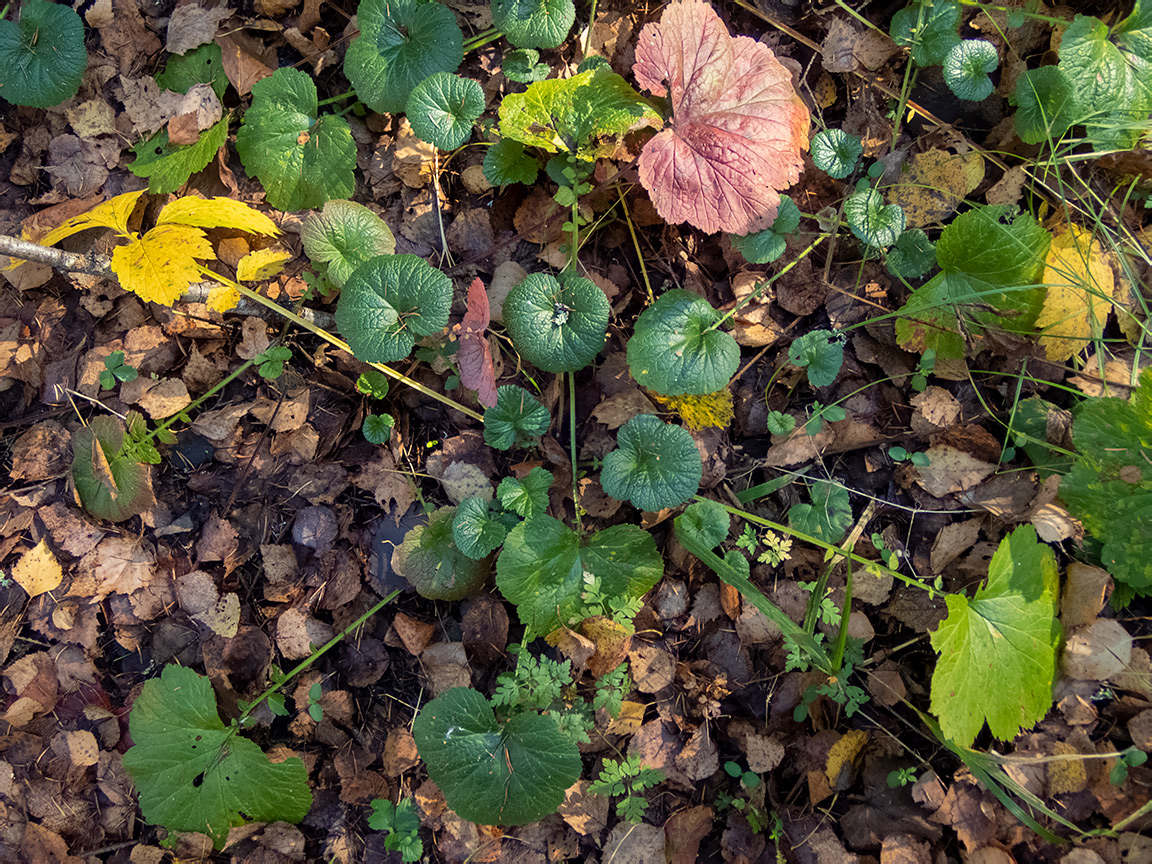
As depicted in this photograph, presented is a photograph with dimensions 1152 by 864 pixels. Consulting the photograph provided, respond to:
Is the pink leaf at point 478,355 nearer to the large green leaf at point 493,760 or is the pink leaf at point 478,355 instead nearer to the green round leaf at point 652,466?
the green round leaf at point 652,466

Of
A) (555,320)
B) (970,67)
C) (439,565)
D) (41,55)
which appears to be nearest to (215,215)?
(41,55)

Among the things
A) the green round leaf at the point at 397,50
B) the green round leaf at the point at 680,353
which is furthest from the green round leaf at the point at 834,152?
the green round leaf at the point at 397,50

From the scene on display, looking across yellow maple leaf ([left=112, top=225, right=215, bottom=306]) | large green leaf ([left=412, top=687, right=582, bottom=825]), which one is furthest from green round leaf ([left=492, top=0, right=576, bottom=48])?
large green leaf ([left=412, top=687, right=582, bottom=825])

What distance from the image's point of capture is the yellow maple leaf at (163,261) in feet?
6.87

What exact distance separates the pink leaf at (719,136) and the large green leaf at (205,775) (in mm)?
2263

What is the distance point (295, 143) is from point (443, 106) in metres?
0.59

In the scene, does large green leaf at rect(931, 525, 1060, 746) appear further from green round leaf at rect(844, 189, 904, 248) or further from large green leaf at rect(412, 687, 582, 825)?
large green leaf at rect(412, 687, 582, 825)

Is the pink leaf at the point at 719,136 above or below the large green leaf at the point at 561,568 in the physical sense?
above

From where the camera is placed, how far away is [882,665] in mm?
2188

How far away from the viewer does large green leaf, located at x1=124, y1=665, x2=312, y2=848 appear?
216 cm

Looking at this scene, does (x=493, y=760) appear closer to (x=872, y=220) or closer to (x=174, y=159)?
(x=872, y=220)

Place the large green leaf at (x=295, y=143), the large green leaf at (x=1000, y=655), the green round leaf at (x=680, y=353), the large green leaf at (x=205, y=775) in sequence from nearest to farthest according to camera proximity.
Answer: the large green leaf at (x=1000, y=655)
the green round leaf at (x=680, y=353)
the large green leaf at (x=205, y=775)
the large green leaf at (x=295, y=143)

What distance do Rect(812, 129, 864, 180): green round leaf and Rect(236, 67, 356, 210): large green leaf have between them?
163 centimetres

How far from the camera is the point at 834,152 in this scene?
2188 millimetres
